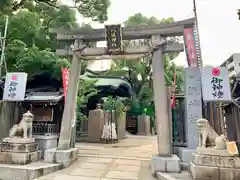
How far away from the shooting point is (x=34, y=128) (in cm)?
961

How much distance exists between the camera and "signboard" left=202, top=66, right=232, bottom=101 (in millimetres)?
6566

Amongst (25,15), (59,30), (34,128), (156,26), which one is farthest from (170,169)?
(25,15)

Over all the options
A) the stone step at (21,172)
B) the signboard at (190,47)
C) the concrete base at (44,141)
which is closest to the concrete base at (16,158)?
the stone step at (21,172)

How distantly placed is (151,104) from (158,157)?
18.0 m

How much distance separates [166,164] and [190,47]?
4414mm

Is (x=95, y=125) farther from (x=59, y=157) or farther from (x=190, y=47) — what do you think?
(x=190, y=47)

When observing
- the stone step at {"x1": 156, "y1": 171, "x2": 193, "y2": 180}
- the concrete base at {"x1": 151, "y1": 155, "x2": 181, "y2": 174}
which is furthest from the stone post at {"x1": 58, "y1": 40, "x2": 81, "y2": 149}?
the stone step at {"x1": 156, "y1": 171, "x2": 193, "y2": 180}

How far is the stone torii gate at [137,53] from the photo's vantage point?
23.0 ft

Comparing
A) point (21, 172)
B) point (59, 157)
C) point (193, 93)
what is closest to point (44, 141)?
point (59, 157)

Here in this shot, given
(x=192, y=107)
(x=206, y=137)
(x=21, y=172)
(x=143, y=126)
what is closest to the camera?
(x=206, y=137)

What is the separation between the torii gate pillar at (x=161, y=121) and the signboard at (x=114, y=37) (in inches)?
52.3

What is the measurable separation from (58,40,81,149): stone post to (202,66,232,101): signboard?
4.96 m

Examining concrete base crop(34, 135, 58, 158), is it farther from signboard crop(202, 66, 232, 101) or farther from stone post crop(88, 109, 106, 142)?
signboard crop(202, 66, 232, 101)

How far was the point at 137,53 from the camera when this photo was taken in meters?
8.12
